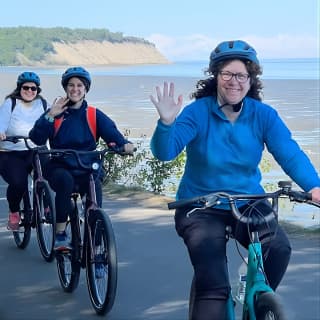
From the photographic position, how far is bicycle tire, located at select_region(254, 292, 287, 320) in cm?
400

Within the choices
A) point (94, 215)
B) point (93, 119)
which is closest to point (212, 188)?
point (94, 215)

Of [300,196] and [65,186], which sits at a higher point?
[300,196]

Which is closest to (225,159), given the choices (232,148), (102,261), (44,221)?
(232,148)

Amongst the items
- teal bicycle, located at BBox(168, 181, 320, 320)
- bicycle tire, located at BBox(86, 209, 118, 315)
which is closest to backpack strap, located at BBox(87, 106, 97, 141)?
bicycle tire, located at BBox(86, 209, 118, 315)

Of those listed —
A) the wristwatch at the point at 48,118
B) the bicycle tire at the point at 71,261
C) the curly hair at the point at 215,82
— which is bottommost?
the bicycle tire at the point at 71,261

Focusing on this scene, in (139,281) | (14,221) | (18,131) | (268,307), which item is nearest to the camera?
(268,307)

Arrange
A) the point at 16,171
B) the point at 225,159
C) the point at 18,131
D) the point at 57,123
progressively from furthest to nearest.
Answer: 1. the point at 18,131
2. the point at 16,171
3. the point at 57,123
4. the point at 225,159

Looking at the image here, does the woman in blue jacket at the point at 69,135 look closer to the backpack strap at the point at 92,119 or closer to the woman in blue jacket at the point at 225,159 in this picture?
the backpack strap at the point at 92,119

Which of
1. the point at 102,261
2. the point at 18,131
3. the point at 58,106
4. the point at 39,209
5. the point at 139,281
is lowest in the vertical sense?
the point at 139,281

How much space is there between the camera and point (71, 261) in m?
6.68

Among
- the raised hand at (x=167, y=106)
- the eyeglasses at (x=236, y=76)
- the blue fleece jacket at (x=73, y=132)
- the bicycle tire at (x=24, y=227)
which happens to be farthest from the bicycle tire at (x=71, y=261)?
the raised hand at (x=167, y=106)

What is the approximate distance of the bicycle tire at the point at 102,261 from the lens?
19.5 feet

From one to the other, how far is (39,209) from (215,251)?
12.4 feet

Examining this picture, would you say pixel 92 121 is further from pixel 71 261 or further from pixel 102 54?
pixel 102 54
